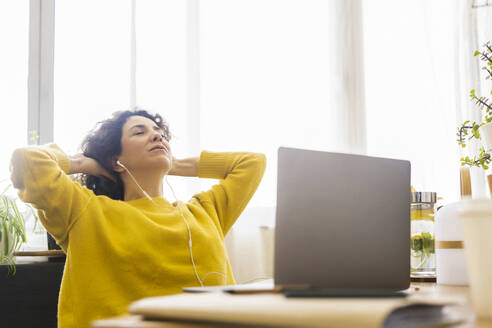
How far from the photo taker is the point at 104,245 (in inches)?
56.0

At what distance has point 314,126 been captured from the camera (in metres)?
2.57

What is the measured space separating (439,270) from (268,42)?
6.10 feet

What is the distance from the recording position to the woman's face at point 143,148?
163 centimetres

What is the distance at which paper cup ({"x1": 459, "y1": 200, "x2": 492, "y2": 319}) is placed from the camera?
21.2 inches

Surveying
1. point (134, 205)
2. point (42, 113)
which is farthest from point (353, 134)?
point (42, 113)

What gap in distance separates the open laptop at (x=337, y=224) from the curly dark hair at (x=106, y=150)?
106 centimetres

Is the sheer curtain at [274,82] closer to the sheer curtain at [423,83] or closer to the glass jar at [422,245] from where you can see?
the sheer curtain at [423,83]

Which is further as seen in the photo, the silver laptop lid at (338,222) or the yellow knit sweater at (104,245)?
the yellow knit sweater at (104,245)

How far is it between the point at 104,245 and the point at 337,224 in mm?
894

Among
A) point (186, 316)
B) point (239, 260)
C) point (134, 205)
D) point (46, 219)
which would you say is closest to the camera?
point (186, 316)

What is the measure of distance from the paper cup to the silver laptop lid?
218 millimetres

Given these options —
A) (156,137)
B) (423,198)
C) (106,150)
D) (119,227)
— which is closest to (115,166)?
(106,150)

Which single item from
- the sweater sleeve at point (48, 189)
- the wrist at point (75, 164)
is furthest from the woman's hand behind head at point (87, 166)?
the sweater sleeve at point (48, 189)

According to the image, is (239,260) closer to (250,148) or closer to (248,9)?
(250,148)
